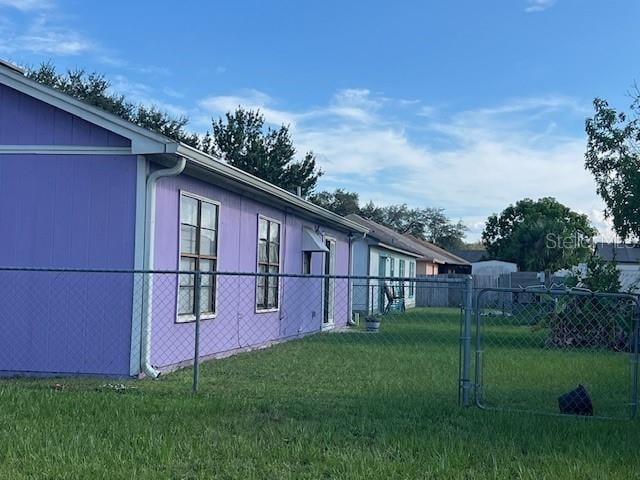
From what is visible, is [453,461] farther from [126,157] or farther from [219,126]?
[219,126]

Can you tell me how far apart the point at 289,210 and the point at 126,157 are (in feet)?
20.6

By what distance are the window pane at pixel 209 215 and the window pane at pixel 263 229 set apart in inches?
81.1

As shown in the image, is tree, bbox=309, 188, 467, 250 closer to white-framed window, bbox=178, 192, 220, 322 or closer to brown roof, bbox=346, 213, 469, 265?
brown roof, bbox=346, 213, 469, 265

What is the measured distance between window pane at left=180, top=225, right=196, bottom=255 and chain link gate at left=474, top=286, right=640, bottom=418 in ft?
14.4

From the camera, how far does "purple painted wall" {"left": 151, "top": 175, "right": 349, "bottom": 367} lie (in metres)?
9.52

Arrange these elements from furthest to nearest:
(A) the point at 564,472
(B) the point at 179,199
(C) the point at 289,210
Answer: (C) the point at 289,210
(B) the point at 179,199
(A) the point at 564,472

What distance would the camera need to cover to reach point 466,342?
282 inches

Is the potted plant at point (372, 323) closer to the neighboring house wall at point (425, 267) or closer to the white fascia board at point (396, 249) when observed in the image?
the white fascia board at point (396, 249)

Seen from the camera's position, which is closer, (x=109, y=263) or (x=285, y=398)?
(x=285, y=398)

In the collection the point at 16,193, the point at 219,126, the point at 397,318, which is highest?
the point at 219,126

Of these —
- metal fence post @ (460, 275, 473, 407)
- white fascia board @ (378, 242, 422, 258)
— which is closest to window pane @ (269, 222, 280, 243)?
metal fence post @ (460, 275, 473, 407)

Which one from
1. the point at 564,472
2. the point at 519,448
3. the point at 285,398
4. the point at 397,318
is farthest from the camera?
the point at 397,318

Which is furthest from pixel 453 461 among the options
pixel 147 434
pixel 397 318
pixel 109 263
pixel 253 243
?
pixel 397 318

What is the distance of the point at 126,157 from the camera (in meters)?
9.12
